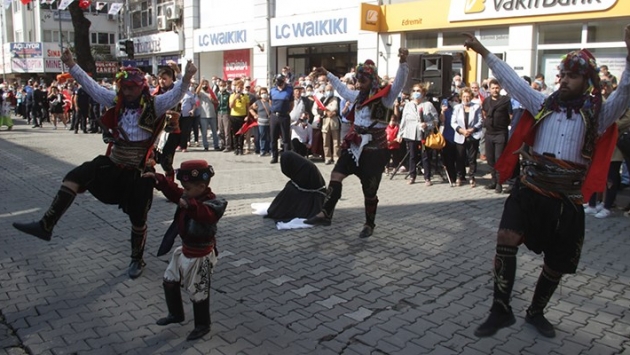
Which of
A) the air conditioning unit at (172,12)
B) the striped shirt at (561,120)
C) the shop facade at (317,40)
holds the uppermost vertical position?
the air conditioning unit at (172,12)

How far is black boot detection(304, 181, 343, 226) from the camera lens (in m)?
6.73

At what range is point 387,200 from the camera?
8836 millimetres

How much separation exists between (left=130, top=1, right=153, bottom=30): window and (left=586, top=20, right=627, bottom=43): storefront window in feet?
84.3

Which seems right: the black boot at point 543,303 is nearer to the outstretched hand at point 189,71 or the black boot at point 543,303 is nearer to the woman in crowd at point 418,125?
the outstretched hand at point 189,71

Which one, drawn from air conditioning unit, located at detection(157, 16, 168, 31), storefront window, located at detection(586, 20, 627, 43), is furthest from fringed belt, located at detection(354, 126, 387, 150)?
air conditioning unit, located at detection(157, 16, 168, 31)

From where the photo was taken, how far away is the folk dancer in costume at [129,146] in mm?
4914

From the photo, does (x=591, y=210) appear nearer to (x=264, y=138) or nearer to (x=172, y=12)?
(x=264, y=138)

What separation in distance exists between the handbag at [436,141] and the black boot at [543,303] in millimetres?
6155

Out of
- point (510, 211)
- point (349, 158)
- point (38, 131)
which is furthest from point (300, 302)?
point (38, 131)

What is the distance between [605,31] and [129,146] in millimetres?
12366

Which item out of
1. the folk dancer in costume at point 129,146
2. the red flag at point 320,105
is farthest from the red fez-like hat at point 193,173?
the red flag at point 320,105

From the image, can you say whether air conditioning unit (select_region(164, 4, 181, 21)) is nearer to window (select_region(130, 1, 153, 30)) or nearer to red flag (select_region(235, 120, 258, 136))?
window (select_region(130, 1, 153, 30))

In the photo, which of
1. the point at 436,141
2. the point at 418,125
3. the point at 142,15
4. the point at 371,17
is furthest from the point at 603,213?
the point at 142,15

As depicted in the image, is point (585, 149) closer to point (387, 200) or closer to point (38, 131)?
point (387, 200)
